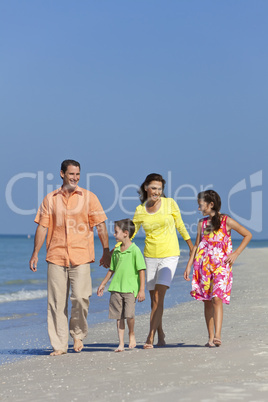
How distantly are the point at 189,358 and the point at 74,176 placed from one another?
87.7 inches

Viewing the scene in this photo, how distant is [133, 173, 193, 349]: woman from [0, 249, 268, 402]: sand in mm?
461

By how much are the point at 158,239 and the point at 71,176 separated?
3.71 ft

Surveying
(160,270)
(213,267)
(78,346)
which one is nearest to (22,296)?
(78,346)

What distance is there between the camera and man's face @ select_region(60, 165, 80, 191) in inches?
260

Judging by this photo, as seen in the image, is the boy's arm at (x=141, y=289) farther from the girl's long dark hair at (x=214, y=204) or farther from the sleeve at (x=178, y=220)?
the girl's long dark hair at (x=214, y=204)

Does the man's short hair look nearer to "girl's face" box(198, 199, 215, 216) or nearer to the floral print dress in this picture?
"girl's face" box(198, 199, 215, 216)

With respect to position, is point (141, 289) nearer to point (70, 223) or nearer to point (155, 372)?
point (70, 223)

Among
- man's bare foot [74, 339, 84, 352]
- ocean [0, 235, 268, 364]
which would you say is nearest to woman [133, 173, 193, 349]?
man's bare foot [74, 339, 84, 352]

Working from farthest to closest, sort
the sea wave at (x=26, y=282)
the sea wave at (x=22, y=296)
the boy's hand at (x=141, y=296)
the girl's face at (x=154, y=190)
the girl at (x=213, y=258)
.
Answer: the sea wave at (x=26, y=282)
the sea wave at (x=22, y=296)
the girl's face at (x=154, y=190)
the boy's hand at (x=141, y=296)
the girl at (x=213, y=258)

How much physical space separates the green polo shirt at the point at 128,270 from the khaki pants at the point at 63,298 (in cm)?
31

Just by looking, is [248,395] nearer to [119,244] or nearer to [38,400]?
[38,400]

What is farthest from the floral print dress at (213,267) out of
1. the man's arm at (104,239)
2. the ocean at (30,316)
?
the ocean at (30,316)

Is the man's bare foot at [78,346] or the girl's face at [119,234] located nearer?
the girl's face at [119,234]

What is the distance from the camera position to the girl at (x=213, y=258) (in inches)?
251
